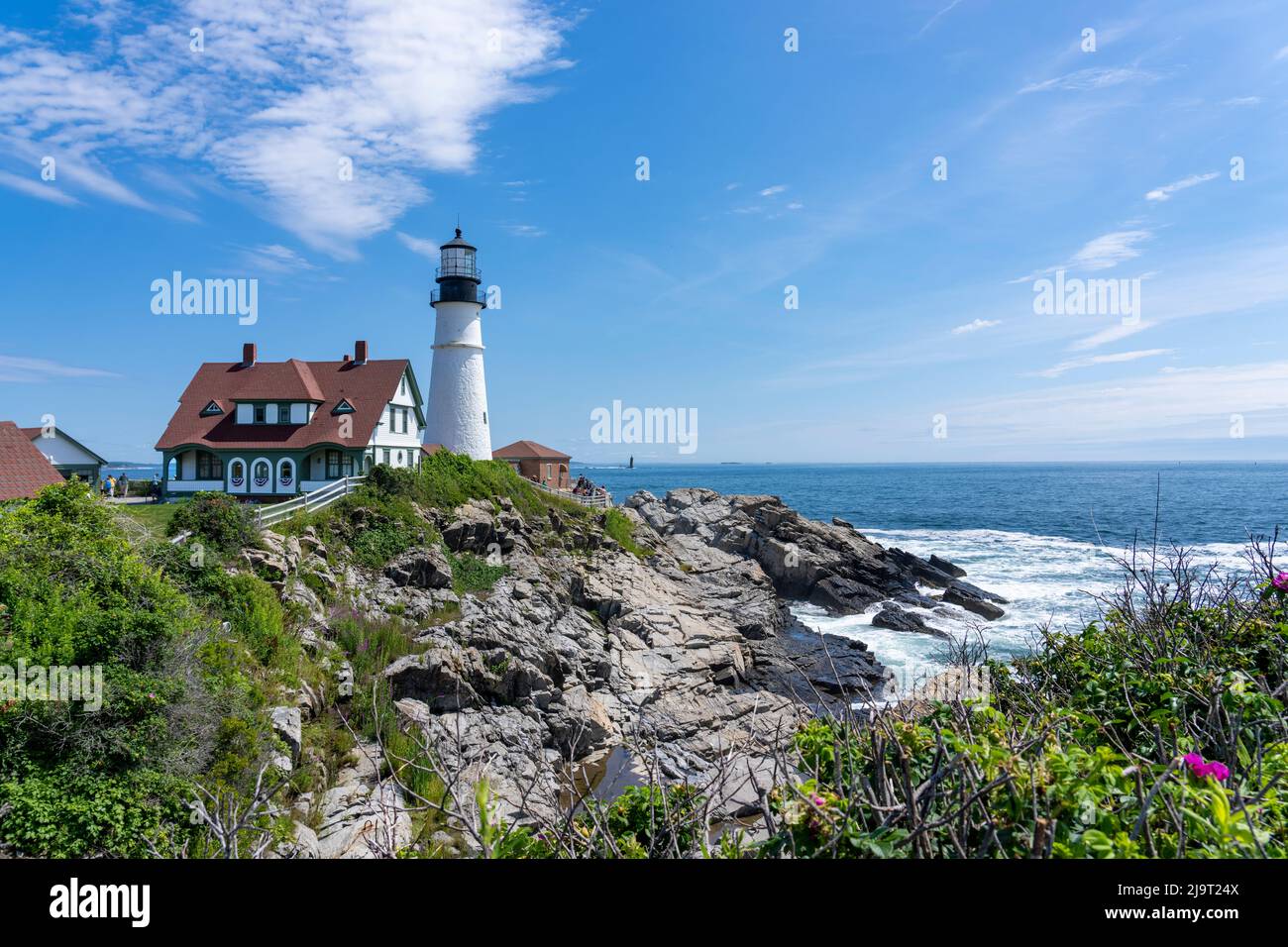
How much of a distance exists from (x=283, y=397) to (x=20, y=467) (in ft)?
38.3

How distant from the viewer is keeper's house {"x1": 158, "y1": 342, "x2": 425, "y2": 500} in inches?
1120

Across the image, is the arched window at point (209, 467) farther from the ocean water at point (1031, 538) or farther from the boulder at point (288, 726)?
the ocean water at point (1031, 538)

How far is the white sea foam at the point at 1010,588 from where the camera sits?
24.2 meters

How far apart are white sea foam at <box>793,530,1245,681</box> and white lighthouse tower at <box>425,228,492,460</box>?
1825cm

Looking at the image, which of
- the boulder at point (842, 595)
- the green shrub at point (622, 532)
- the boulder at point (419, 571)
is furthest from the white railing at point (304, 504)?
the boulder at point (842, 595)

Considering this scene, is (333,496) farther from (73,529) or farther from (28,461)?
(73,529)

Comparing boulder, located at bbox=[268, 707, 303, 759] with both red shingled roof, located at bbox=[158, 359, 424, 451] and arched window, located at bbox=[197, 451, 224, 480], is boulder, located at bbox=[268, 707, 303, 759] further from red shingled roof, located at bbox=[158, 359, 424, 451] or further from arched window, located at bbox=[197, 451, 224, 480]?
arched window, located at bbox=[197, 451, 224, 480]

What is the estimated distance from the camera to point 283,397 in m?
29.2

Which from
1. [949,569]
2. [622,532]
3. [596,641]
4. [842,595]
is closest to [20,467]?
[596,641]

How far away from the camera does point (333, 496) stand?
75.0 feet

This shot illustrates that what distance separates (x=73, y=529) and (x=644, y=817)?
472 inches
